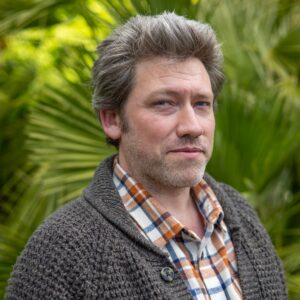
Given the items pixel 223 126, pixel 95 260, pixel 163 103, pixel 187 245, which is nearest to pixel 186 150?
pixel 163 103

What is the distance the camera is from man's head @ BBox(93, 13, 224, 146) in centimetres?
186

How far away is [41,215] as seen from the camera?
3.07m

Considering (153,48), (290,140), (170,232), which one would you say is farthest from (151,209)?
(290,140)

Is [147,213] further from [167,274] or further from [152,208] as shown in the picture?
[167,274]

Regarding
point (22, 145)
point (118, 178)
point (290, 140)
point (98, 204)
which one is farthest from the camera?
point (22, 145)

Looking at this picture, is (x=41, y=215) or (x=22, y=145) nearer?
(x=41, y=215)

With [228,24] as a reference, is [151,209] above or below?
below

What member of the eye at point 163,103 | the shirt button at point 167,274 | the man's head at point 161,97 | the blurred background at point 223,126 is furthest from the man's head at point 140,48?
the blurred background at point 223,126

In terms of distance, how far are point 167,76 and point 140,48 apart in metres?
0.12

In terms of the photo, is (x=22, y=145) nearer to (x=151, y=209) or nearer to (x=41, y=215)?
(x=41, y=215)

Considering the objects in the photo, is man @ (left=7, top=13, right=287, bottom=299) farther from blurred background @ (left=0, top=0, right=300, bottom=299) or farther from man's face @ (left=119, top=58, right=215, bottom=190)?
blurred background @ (left=0, top=0, right=300, bottom=299)

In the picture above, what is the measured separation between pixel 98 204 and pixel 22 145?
1.89 m

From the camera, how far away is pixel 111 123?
2.00 metres

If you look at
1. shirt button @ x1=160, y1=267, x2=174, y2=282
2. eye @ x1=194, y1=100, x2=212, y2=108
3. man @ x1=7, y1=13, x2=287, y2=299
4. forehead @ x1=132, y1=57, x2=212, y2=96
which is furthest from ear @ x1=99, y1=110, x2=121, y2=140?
shirt button @ x1=160, y1=267, x2=174, y2=282
